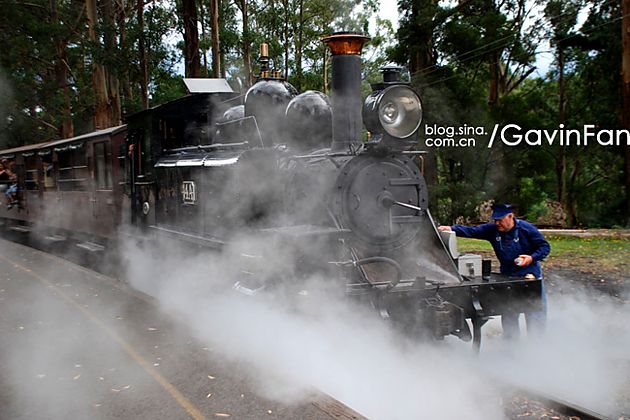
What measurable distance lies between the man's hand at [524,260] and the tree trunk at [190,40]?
15.6 m

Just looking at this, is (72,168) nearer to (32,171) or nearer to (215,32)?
(32,171)

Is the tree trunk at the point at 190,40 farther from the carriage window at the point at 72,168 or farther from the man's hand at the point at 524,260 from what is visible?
the man's hand at the point at 524,260

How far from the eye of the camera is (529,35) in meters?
24.1

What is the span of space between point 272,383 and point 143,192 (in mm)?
5372

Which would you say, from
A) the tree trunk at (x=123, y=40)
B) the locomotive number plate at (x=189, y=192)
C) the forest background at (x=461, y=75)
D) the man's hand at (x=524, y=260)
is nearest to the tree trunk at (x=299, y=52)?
the forest background at (x=461, y=75)

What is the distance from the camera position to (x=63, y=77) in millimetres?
29688

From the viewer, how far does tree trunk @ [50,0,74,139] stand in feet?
91.5

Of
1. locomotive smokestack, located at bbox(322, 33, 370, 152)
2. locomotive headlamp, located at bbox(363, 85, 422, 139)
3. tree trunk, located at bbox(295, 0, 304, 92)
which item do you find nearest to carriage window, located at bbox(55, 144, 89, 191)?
locomotive smokestack, located at bbox(322, 33, 370, 152)

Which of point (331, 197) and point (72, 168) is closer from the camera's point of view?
point (331, 197)

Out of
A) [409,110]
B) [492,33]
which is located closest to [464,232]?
[409,110]

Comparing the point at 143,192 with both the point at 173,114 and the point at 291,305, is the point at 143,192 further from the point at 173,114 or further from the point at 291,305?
the point at 291,305

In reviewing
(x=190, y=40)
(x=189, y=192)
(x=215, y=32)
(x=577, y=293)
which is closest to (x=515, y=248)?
(x=577, y=293)

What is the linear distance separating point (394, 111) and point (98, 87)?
1837 centimetres

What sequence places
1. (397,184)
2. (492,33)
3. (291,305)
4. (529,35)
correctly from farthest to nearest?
1. (529,35)
2. (492,33)
3. (397,184)
4. (291,305)
